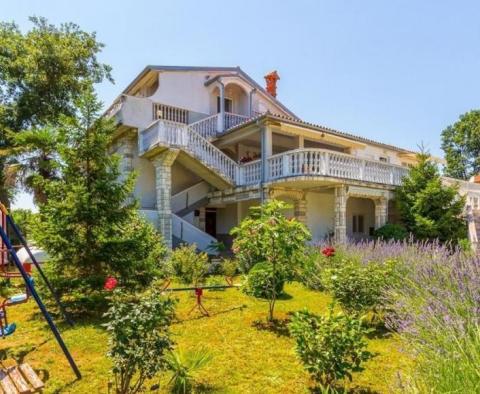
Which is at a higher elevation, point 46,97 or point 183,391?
point 46,97

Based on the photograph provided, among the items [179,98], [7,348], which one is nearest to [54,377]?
[7,348]

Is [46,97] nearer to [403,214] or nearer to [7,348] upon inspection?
[7,348]

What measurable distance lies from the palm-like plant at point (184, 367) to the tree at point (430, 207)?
47.0 feet

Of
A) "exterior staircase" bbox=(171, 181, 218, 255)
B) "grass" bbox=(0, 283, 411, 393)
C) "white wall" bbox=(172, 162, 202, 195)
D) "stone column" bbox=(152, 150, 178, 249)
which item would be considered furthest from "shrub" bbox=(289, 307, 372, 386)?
"white wall" bbox=(172, 162, 202, 195)

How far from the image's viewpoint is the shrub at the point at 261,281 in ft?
22.1

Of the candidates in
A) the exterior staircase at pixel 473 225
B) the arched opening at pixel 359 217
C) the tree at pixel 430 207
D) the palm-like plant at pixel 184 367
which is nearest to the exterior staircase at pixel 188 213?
the arched opening at pixel 359 217

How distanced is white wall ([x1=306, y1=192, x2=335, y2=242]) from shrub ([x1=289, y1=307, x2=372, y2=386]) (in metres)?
13.9

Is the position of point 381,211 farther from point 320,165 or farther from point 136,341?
point 136,341

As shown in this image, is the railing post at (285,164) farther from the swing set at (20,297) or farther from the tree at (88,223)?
the swing set at (20,297)

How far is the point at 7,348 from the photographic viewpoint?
5.48 m

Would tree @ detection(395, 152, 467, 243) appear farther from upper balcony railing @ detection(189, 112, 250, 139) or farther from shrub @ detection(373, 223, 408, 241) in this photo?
upper balcony railing @ detection(189, 112, 250, 139)

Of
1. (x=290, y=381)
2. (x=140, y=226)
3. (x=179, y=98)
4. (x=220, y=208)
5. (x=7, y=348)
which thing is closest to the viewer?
(x=290, y=381)

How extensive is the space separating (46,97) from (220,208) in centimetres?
1093

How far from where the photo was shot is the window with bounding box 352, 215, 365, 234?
20.7m
